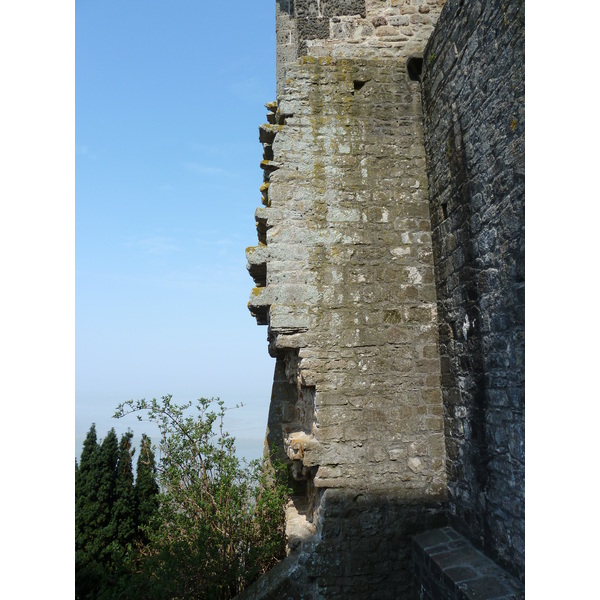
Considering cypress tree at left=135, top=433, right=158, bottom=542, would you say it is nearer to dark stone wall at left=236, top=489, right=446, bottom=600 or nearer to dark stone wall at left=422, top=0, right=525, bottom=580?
dark stone wall at left=236, top=489, right=446, bottom=600

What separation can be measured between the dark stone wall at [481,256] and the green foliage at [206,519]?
1.89 metres

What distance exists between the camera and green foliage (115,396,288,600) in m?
4.83

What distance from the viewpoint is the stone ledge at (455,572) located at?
3.21 meters

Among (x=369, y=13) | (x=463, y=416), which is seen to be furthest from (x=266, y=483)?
(x=369, y=13)

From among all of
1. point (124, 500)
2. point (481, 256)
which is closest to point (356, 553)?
point (481, 256)

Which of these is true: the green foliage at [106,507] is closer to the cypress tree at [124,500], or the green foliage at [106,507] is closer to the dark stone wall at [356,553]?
the cypress tree at [124,500]

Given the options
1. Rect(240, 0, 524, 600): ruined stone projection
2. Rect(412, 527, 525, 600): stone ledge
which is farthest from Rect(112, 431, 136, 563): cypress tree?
Rect(412, 527, 525, 600): stone ledge

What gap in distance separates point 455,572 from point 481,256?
2143 mm

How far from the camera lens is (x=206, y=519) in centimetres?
530

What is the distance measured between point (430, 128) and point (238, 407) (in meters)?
3.58

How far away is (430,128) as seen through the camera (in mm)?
4676

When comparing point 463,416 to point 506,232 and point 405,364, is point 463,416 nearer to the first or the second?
point 405,364

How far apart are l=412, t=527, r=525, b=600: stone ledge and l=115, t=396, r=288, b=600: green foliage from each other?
1543mm

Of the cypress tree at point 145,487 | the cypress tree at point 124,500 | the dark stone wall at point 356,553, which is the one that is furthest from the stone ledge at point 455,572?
the cypress tree at point 124,500
